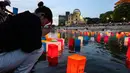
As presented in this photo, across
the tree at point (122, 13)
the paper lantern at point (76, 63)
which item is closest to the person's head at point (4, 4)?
the paper lantern at point (76, 63)

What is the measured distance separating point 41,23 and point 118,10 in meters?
89.8

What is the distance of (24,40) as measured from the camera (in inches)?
169

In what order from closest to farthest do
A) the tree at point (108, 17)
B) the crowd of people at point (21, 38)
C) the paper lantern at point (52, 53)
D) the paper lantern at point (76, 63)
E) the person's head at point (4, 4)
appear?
1. the crowd of people at point (21, 38)
2. the person's head at point (4, 4)
3. the paper lantern at point (76, 63)
4. the paper lantern at point (52, 53)
5. the tree at point (108, 17)

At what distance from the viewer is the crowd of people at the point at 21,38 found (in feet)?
13.7

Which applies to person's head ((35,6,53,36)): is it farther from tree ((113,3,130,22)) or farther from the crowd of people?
tree ((113,3,130,22))

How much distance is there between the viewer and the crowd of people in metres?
4.18

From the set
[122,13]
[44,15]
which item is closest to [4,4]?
[44,15]

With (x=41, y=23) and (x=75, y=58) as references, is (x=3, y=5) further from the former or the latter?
(x=75, y=58)

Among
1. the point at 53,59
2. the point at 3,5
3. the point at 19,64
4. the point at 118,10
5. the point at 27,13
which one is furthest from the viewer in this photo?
the point at 118,10

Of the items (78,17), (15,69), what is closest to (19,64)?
(15,69)

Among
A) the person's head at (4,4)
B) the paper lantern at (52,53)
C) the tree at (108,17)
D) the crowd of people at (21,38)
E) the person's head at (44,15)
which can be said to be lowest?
the paper lantern at (52,53)

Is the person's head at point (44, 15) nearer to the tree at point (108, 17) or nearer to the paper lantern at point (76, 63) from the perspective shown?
the paper lantern at point (76, 63)

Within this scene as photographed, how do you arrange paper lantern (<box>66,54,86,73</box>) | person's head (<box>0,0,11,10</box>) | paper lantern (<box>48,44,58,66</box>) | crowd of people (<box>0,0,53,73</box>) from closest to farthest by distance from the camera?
crowd of people (<box>0,0,53,73</box>)
person's head (<box>0,0,11,10</box>)
paper lantern (<box>66,54,86,73</box>)
paper lantern (<box>48,44,58,66</box>)

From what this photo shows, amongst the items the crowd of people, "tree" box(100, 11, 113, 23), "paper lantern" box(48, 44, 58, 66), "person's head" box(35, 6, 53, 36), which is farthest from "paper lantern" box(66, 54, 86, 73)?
"tree" box(100, 11, 113, 23)
